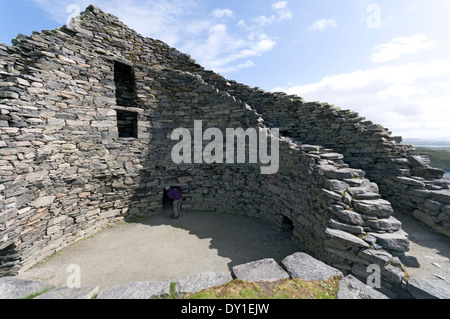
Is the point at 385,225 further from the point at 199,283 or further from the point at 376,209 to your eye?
the point at 199,283

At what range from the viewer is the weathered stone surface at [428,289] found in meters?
3.06

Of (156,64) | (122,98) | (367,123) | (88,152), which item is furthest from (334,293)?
(156,64)

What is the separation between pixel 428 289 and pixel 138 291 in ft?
16.9

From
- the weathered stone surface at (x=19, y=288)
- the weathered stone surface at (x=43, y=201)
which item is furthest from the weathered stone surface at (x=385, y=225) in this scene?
the weathered stone surface at (x=43, y=201)

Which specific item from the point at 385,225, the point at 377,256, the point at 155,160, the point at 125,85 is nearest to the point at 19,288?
the point at 155,160

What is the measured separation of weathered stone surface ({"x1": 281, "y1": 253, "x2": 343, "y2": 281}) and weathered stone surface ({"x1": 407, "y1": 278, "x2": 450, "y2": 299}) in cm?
141

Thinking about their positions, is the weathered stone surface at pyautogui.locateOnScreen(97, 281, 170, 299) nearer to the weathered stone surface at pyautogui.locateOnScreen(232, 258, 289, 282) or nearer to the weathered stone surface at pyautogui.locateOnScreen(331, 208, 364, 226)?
the weathered stone surface at pyautogui.locateOnScreen(232, 258, 289, 282)

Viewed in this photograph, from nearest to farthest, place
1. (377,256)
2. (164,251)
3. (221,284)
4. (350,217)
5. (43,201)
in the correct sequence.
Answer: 1. (221,284)
2. (377,256)
3. (350,217)
4. (43,201)
5. (164,251)

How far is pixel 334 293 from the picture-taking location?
9.49 ft

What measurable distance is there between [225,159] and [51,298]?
7.29 meters

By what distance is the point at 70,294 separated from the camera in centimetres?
282

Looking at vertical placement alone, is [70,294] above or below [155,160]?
below
